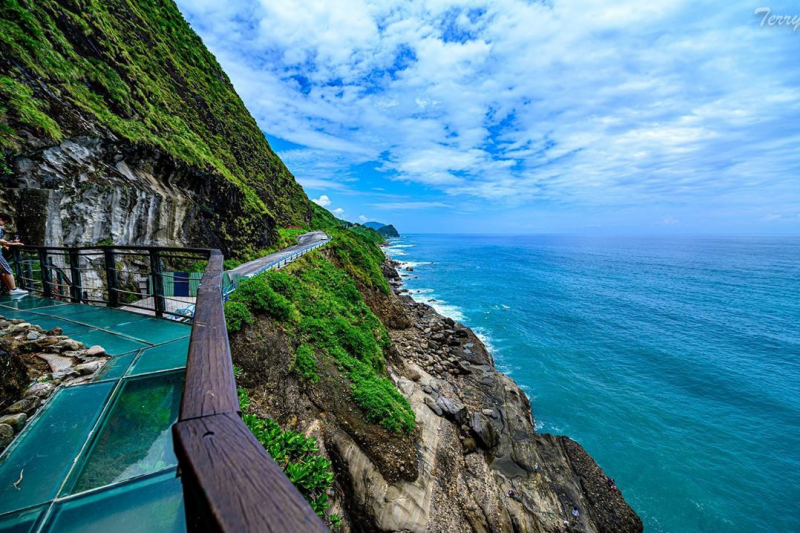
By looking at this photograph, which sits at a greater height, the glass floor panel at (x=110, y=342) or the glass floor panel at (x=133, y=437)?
the glass floor panel at (x=110, y=342)

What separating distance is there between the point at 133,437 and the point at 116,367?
1.68 m

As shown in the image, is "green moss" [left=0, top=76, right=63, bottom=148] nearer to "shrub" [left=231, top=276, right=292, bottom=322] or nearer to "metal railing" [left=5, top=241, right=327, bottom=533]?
"shrub" [left=231, top=276, right=292, bottom=322]

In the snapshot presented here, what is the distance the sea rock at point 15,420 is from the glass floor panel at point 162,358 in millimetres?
984

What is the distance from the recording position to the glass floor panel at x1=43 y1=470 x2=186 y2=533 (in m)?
2.30

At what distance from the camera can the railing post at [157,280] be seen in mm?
6066

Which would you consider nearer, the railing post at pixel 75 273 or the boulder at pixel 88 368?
the boulder at pixel 88 368

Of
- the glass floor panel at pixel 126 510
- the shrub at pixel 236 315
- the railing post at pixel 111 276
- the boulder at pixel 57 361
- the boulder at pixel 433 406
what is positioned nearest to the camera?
the glass floor panel at pixel 126 510

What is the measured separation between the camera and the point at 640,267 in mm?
77625

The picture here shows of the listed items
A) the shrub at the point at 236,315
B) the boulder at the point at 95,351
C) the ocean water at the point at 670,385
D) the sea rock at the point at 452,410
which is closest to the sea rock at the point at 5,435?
the boulder at the point at 95,351

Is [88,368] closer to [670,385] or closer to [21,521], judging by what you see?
[21,521]

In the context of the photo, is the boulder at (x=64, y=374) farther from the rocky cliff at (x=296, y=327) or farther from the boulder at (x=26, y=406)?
the rocky cliff at (x=296, y=327)

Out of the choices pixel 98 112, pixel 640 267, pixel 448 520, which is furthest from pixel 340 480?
pixel 640 267

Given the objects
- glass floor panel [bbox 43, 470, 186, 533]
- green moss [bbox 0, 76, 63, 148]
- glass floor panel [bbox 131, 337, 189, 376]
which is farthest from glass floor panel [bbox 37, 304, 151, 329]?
green moss [bbox 0, 76, 63, 148]

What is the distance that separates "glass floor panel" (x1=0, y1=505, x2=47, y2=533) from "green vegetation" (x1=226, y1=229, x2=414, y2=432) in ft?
20.3
